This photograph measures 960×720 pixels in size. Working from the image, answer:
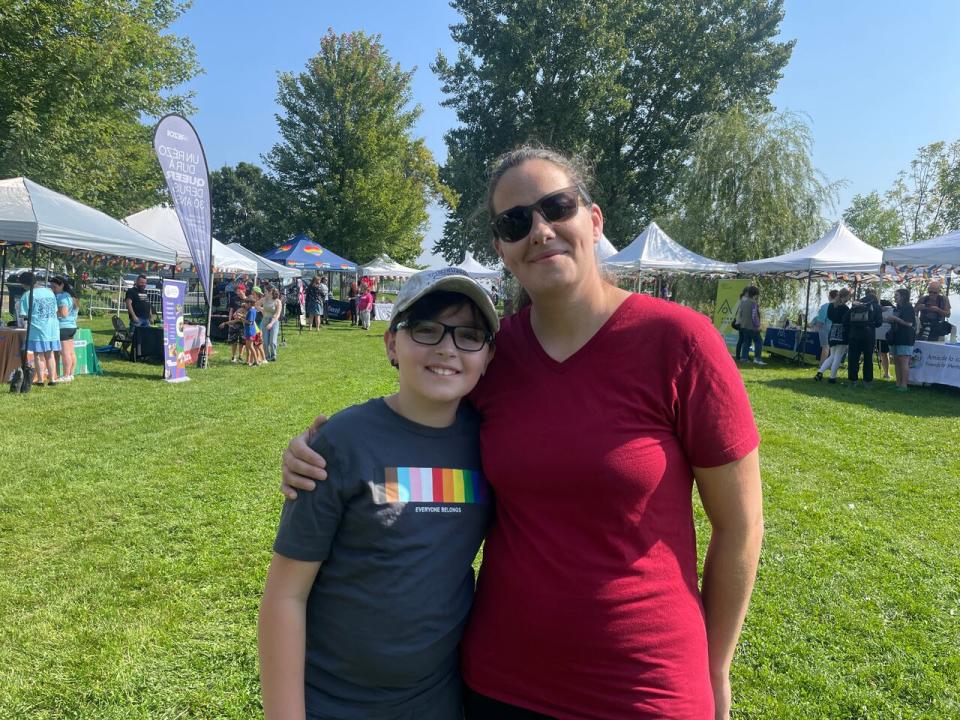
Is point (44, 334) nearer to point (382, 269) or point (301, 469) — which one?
point (301, 469)

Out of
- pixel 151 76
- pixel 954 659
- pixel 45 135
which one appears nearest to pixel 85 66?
pixel 45 135

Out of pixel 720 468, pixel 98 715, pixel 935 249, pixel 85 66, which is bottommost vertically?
pixel 98 715

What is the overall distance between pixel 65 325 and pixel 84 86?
8.74 metres

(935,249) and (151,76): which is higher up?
(151,76)

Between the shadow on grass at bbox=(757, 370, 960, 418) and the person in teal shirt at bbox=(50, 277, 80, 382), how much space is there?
12.9 m

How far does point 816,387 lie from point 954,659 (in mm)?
9617

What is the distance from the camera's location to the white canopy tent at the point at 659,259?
16719mm

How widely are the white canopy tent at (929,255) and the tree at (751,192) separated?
1076cm

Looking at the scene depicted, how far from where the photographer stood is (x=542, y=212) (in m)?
1.53

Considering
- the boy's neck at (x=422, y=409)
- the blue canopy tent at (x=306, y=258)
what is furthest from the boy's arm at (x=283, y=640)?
the blue canopy tent at (x=306, y=258)

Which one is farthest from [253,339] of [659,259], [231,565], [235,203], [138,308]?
[235,203]

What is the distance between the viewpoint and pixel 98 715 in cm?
266

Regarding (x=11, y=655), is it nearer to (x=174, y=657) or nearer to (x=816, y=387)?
(x=174, y=657)

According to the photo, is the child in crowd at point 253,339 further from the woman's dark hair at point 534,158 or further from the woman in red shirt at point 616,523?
the woman in red shirt at point 616,523
